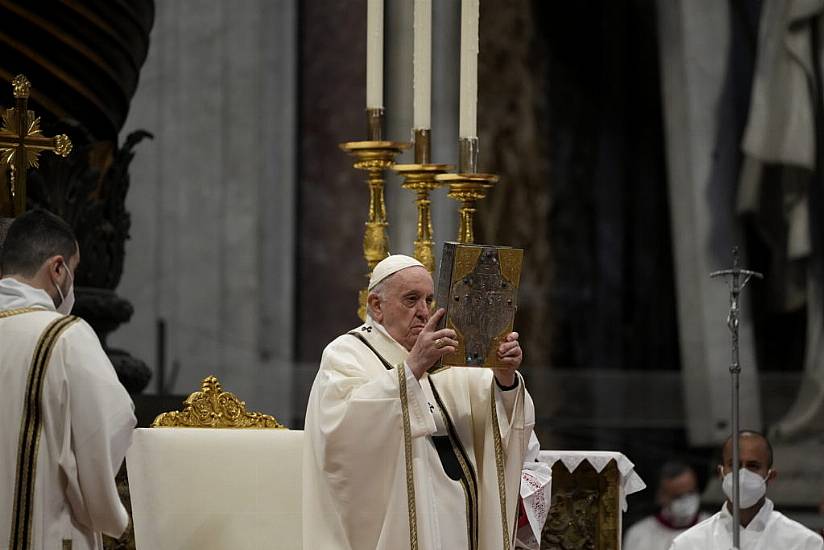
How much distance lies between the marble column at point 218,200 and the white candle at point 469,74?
3520mm

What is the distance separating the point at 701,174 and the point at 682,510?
1.93 meters

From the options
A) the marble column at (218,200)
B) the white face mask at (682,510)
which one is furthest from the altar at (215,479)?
the white face mask at (682,510)

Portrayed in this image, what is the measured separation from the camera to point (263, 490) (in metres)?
6.17

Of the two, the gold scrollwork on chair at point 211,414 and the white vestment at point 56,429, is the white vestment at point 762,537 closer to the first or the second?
the gold scrollwork on chair at point 211,414

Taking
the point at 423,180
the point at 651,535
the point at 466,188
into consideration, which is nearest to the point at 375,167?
the point at 423,180

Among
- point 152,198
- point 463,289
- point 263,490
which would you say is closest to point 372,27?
point 463,289

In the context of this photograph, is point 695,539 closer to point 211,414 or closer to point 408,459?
point 408,459

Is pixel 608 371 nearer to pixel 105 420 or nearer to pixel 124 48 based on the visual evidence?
pixel 124 48

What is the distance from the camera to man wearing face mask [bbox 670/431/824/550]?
6879 mm

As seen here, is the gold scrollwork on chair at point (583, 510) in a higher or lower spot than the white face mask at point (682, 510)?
higher

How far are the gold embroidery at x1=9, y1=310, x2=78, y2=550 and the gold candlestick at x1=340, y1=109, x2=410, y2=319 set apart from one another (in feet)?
4.35

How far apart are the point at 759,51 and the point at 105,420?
5.63 metres

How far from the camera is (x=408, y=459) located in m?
5.59

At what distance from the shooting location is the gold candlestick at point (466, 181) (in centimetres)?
600
